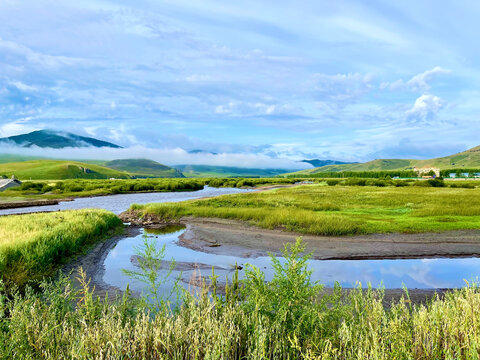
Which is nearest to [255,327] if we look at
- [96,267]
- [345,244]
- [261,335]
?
[261,335]

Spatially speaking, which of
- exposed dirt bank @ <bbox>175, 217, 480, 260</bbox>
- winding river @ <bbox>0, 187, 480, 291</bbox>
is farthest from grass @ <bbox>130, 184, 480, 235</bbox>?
winding river @ <bbox>0, 187, 480, 291</bbox>

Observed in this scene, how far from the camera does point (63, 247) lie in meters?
18.0

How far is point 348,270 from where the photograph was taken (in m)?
17.2

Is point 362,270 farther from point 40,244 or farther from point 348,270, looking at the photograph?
point 40,244

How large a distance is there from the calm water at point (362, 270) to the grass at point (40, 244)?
255 centimetres

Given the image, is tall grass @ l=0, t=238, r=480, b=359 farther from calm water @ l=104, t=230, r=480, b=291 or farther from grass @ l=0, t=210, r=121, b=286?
grass @ l=0, t=210, r=121, b=286

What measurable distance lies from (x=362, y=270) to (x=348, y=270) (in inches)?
31.3

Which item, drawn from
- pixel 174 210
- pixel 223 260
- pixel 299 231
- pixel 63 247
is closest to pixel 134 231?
pixel 174 210

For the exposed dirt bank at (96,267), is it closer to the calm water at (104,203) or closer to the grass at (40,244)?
the grass at (40,244)

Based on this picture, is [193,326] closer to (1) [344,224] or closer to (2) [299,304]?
(2) [299,304]

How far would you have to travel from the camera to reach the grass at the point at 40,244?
1365 cm

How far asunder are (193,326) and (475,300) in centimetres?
598

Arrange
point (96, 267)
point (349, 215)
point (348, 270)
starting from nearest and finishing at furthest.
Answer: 1. point (348, 270)
2. point (96, 267)
3. point (349, 215)

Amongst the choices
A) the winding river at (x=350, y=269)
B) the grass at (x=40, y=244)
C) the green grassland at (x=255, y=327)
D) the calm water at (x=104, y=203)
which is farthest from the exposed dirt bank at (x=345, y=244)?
the calm water at (x=104, y=203)
